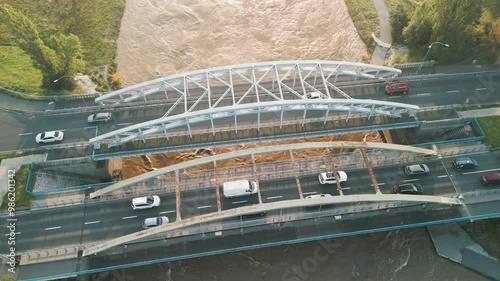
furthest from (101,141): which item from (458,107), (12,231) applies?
(458,107)

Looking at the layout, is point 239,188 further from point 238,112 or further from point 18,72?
point 18,72

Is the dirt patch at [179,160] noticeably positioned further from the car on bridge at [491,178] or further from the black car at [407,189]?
the car on bridge at [491,178]

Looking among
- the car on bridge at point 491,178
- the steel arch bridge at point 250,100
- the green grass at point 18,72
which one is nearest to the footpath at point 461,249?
the car on bridge at point 491,178

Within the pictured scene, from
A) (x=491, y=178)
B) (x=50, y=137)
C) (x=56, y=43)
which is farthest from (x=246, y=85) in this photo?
(x=491, y=178)

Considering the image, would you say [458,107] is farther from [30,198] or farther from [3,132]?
[3,132]

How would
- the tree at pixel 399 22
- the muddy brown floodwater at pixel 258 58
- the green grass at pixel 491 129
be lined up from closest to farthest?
the muddy brown floodwater at pixel 258 58 → the green grass at pixel 491 129 → the tree at pixel 399 22

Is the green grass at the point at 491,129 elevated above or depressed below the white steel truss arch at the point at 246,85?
below

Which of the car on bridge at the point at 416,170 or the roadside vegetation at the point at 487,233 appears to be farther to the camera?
the car on bridge at the point at 416,170
